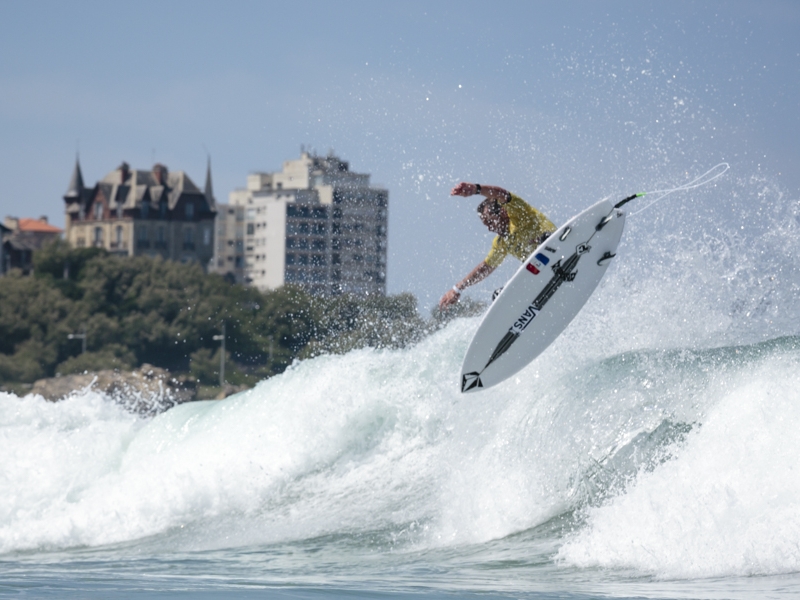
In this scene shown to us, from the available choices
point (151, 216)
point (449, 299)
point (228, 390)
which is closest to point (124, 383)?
point (228, 390)

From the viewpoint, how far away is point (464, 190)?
10.5 metres

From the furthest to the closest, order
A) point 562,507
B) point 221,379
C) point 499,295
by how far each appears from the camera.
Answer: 1. point 221,379
2. point 499,295
3. point 562,507

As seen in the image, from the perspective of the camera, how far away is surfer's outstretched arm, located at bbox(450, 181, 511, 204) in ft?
34.5

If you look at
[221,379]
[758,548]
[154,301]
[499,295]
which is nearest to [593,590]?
[758,548]

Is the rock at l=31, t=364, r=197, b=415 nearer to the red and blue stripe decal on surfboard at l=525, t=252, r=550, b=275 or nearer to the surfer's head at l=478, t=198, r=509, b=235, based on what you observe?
the surfer's head at l=478, t=198, r=509, b=235

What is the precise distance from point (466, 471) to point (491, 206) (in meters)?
2.57

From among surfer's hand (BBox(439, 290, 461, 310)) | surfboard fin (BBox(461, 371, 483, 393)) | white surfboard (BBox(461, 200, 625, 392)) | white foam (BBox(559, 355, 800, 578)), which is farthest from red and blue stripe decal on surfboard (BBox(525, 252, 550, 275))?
white foam (BBox(559, 355, 800, 578))

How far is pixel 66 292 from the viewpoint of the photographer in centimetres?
7681

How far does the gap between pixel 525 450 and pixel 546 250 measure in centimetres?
191

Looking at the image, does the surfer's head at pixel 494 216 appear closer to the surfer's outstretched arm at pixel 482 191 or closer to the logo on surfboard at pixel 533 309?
the surfer's outstretched arm at pixel 482 191

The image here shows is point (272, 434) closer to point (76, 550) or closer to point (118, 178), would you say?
point (76, 550)

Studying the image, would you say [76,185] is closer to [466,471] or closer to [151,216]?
[151,216]

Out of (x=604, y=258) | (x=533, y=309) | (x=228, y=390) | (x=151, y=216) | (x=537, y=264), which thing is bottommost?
(x=533, y=309)

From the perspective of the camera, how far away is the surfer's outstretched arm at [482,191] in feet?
34.5
